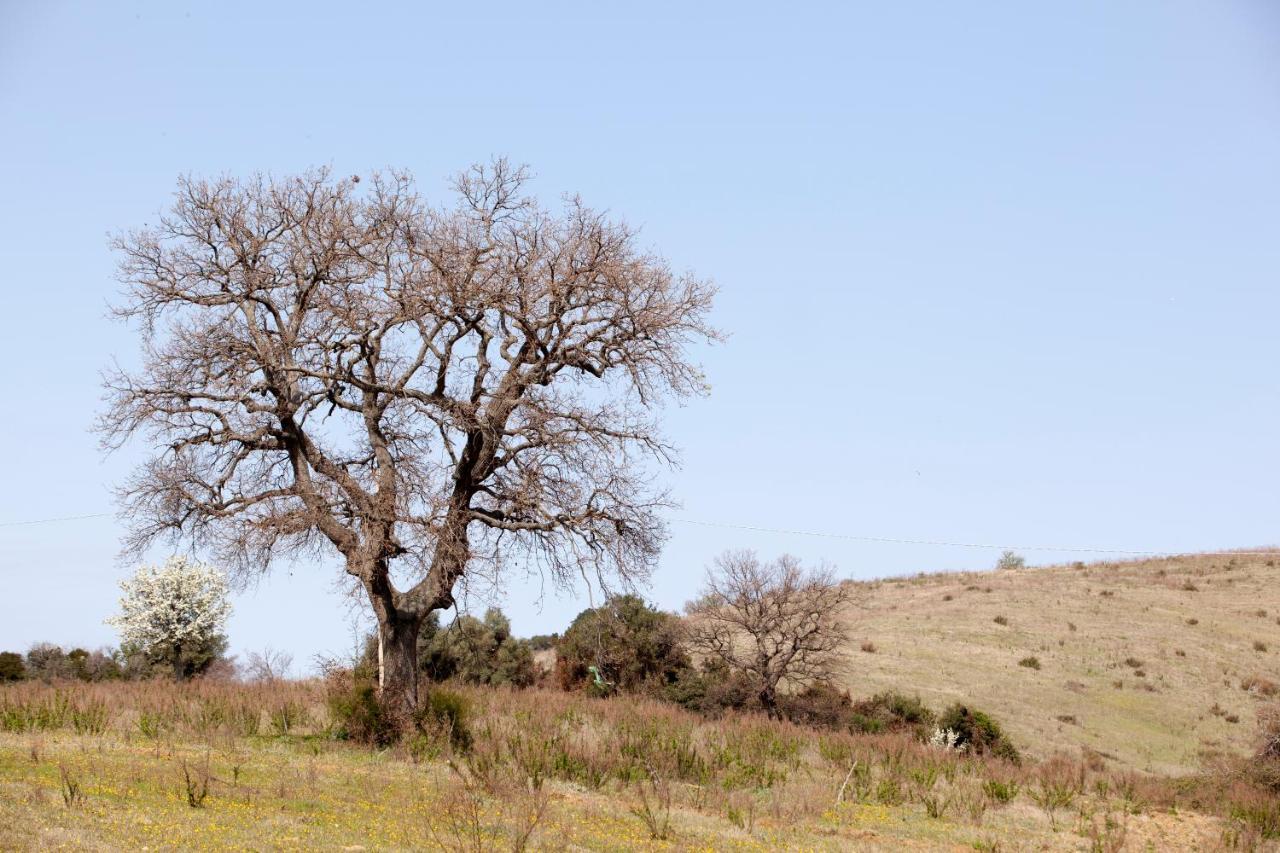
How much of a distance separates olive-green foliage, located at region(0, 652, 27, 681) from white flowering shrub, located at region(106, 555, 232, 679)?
3.29 m

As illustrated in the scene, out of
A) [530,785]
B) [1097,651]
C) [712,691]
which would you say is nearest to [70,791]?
[530,785]

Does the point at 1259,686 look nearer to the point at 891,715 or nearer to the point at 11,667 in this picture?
the point at 891,715

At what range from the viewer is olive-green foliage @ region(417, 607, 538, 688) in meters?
39.2

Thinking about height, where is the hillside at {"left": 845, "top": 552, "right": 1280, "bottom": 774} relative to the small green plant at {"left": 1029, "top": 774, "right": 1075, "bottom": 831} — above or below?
above

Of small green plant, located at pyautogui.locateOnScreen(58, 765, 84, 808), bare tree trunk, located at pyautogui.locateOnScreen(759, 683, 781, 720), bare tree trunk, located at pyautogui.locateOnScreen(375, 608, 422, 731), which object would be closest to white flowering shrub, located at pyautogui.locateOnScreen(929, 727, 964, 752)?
bare tree trunk, located at pyautogui.locateOnScreen(759, 683, 781, 720)

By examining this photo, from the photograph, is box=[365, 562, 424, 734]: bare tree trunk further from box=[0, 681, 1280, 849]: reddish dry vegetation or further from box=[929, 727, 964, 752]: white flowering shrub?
box=[929, 727, 964, 752]: white flowering shrub

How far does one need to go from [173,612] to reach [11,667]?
5568 millimetres

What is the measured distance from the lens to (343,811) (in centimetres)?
1427

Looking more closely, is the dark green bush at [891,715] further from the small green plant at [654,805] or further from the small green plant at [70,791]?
the small green plant at [70,791]

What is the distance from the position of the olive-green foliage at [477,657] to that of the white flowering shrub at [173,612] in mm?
9002

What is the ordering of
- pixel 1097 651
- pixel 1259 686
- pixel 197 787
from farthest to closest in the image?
pixel 1097 651 → pixel 1259 686 → pixel 197 787

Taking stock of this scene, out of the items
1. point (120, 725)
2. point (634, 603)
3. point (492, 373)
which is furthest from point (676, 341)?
point (634, 603)

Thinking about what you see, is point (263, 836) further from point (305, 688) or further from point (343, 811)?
point (305, 688)

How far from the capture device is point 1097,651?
53.5 meters
